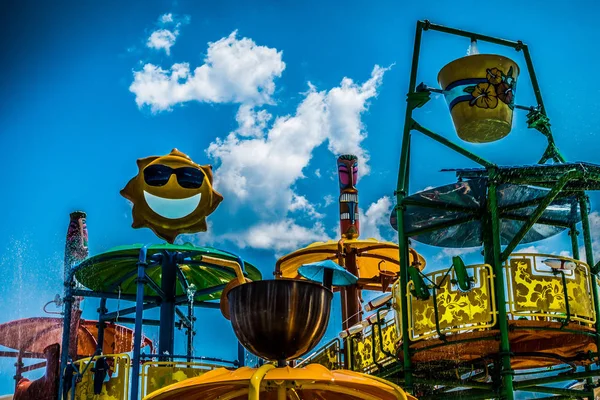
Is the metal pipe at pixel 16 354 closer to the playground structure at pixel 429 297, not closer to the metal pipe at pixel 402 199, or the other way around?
the playground structure at pixel 429 297

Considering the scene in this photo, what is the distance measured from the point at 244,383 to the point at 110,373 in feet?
24.2

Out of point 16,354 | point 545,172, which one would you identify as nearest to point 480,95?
point 545,172

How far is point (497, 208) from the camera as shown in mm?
12352

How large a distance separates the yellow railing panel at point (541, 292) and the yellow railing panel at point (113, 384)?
6.50m

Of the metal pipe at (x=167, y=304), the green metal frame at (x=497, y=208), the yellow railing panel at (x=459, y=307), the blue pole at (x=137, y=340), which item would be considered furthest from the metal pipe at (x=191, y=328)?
the yellow railing panel at (x=459, y=307)

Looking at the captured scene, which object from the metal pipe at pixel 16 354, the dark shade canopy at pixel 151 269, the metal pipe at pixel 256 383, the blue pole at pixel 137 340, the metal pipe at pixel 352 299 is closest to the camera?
the metal pipe at pixel 256 383

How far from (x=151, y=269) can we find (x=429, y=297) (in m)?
8.37

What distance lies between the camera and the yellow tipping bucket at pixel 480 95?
13016mm

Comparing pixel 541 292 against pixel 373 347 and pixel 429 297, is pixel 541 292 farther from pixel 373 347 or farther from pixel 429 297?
pixel 373 347

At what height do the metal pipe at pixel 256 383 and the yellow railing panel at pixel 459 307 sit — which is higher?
the yellow railing panel at pixel 459 307

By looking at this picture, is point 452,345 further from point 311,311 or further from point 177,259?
point 177,259

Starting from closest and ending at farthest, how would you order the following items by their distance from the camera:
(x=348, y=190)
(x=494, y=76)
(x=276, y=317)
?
(x=276, y=317) < (x=494, y=76) < (x=348, y=190)

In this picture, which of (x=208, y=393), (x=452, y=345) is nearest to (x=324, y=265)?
(x=452, y=345)

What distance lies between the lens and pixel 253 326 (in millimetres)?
8266
